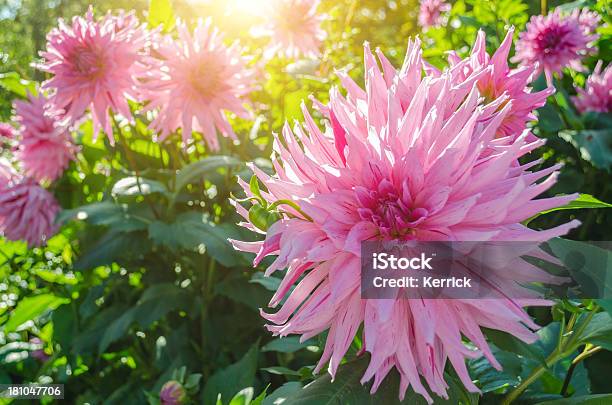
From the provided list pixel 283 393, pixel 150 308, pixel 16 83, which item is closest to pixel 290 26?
pixel 16 83

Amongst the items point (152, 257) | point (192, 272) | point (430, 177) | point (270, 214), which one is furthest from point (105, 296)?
point (430, 177)

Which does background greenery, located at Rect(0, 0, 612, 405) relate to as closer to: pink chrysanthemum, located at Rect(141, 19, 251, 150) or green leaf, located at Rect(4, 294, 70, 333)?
green leaf, located at Rect(4, 294, 70, 333)

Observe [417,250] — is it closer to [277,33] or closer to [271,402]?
[271,402]

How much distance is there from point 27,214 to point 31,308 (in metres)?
0.31

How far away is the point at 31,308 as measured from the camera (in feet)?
6.03

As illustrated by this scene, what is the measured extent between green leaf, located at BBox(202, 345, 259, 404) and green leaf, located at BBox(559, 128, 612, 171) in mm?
963

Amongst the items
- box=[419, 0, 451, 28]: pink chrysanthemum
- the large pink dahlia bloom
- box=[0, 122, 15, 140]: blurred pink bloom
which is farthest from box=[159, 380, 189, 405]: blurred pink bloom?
box=[419, 0, 451, 28]: pink chrysanthemum

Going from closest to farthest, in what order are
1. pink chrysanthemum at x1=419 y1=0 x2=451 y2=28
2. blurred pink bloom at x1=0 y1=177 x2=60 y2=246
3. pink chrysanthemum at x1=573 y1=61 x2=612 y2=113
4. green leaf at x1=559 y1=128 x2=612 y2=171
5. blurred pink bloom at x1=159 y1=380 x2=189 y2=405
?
blurred pink bloom at x1=159 y1=380 x2=189 y2=405, green leaf at x1=559 y1=128 x2=612 y2=171, pink chrysanthemum at x1=573 y1=61 x2=612 y2=113, blurred pink bloom at x1=0 y1=177 x2=60 y2=246, pink chrysanthemum at x1=419 y1=0 x2=451 y2=28

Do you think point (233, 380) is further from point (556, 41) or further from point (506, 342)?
point (556, 41)

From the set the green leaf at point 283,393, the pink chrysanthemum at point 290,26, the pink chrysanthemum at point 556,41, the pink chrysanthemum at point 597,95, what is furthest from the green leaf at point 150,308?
the pink chrysanthemum at point 597,95

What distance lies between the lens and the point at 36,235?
1782 mm

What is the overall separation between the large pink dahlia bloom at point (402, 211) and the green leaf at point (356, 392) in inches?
2.4

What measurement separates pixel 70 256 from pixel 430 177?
1856mm

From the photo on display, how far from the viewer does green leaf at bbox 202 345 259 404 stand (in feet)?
4.11
